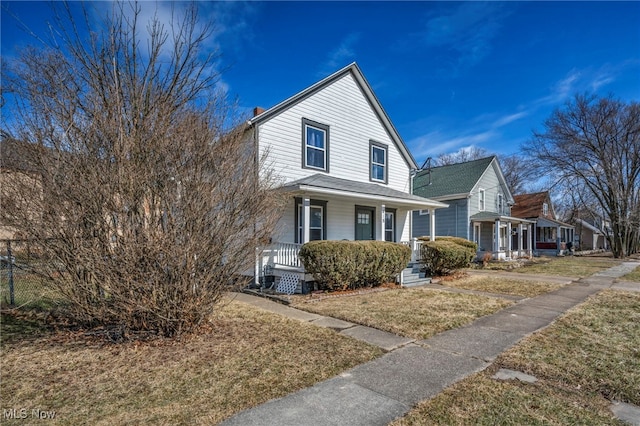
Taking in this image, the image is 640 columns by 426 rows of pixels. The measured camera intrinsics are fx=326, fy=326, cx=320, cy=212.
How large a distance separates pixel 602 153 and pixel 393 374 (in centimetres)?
3265

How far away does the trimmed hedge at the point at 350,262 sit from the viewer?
9.35 metres

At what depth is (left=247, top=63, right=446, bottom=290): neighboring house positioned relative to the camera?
425 inches

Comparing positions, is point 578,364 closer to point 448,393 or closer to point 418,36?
point 448,393

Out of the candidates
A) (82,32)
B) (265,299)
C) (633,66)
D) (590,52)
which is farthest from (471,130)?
(82,32)

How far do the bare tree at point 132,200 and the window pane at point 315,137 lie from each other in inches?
276

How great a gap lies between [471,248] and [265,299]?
985 centimetres

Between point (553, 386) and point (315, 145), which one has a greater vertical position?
point (315, 145)

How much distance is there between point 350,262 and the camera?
9711mm

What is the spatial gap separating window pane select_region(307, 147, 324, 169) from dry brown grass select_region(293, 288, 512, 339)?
541cm

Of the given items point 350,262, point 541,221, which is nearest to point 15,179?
point 350,262

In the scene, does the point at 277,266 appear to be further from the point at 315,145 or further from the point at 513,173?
the point at 513,173

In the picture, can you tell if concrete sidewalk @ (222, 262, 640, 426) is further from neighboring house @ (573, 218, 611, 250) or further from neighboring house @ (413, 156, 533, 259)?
neighboring house @ (573, 218, 611, 250)

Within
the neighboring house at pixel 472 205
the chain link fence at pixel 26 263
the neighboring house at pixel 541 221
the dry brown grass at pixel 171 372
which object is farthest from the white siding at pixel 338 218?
the neighboring house at pixel 541 221

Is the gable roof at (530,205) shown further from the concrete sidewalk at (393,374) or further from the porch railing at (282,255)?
the porch railing at (282,255)
